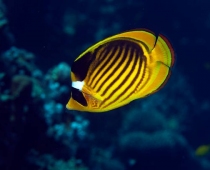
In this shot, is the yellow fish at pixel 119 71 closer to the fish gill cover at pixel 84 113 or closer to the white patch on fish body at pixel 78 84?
the white patch on fish body at pixel 78 84

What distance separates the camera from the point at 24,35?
971 cm

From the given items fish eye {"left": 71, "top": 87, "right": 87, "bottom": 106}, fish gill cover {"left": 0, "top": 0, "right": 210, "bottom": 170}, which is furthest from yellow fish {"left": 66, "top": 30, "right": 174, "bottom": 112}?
fish gill cover {"left": 0, "top": 0, "right": 210, "bottom": 170}

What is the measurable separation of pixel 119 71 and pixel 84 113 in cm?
631

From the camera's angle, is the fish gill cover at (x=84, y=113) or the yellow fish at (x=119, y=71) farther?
the fish gill cover at (x=84, y=113)

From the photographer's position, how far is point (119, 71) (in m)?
1.29

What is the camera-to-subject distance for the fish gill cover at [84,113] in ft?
17.1

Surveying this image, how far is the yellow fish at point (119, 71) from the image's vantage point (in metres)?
1.28

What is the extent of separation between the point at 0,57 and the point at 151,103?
608cm

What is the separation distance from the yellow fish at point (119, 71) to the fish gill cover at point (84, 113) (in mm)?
3588

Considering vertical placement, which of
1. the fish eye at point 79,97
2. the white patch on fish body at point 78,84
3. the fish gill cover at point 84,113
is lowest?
the fish eye at point 79,97

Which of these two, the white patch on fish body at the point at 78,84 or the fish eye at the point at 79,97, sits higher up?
the white patch on fish body at the point at 78,84

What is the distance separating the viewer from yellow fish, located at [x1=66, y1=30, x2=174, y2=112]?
1.28 metres

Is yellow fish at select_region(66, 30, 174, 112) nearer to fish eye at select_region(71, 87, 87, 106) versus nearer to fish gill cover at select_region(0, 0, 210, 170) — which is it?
fish eye at select_region(71, 87, 87, 106)

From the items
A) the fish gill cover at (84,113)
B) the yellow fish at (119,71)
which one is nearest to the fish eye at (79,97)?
the yellow fish at (119,71)
